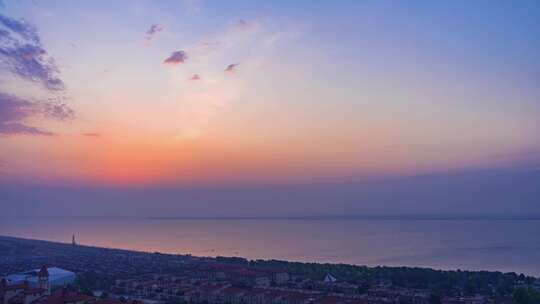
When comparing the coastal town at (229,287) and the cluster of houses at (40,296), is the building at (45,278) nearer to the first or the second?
the coastal town at (229,287)

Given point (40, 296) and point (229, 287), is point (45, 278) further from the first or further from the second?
point (229, 287)

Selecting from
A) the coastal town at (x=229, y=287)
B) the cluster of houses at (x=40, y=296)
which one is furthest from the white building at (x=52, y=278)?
the cluster of houses at (x=40, y=296)

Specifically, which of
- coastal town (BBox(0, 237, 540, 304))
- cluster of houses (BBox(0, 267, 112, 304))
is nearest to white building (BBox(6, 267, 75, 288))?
coastal town (BBox(0, 237, 540, 304))

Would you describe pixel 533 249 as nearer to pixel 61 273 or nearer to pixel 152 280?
pixel 152 280

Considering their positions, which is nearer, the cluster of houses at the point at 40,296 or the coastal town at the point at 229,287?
the cluster of houses at the point at 40,296

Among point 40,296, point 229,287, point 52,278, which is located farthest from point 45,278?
point 229,287

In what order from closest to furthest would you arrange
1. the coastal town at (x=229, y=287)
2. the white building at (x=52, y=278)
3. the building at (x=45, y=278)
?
the coastal town at (x=229, y=287), the building at (x=45, y=278), the white building at (x=52, y=278)

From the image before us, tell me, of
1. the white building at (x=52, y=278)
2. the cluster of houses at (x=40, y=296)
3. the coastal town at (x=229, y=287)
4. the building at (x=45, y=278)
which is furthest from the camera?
the white building at (x=52, y=278)

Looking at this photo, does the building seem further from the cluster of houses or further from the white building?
the cluster of houses
